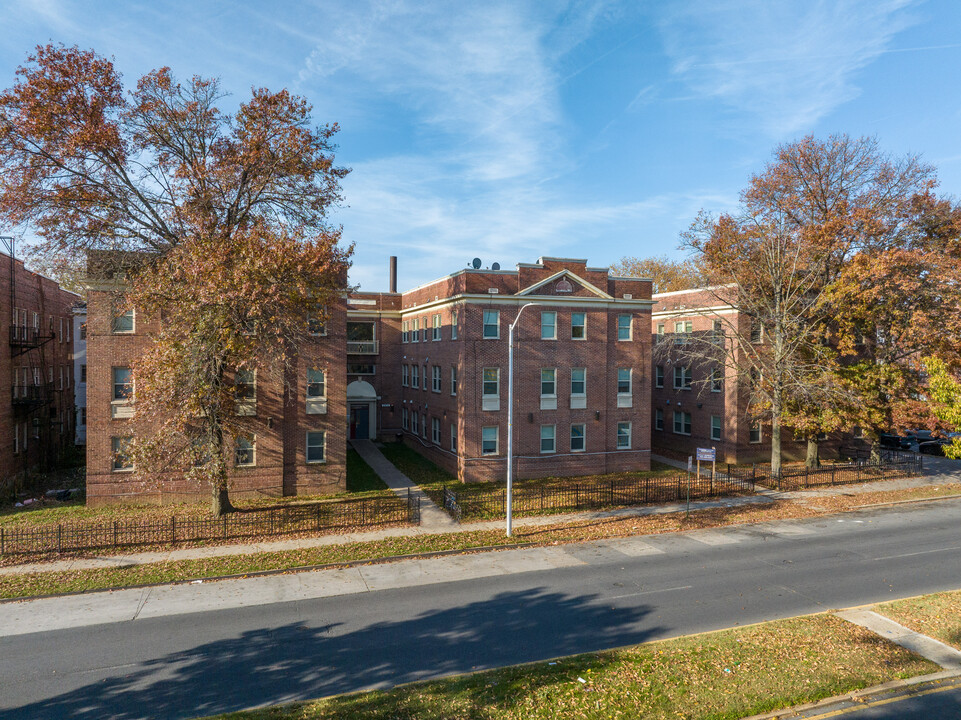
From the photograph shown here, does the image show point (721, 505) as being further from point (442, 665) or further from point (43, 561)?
point (43, 561)

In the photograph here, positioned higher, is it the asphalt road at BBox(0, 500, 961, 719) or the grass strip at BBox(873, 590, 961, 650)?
the grass strip at BBox(873, 590, 961, 650)

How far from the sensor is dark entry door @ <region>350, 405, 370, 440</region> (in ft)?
147

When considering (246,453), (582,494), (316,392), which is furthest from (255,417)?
(582,494)

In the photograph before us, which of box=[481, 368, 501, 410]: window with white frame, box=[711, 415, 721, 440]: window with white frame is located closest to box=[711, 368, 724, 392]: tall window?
box=[711, 415, 721, 440]: window with white frame

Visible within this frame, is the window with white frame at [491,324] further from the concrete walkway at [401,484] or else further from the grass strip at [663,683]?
the grass strip at [663,683]

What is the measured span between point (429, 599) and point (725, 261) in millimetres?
24810

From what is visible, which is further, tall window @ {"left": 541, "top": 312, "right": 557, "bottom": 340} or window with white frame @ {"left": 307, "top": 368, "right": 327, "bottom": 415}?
tall window @ {"left": 541, "top": 312, "right": 557, "bottom": 340}

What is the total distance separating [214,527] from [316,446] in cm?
679

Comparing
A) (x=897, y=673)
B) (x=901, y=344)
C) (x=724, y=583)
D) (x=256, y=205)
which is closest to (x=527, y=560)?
(x=724, y=583)

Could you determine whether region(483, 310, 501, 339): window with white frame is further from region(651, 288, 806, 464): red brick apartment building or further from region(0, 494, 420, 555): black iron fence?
region(651, 288, 806, 464): red brick apartment building

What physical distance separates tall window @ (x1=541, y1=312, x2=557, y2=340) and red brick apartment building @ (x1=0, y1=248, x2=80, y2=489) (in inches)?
1039

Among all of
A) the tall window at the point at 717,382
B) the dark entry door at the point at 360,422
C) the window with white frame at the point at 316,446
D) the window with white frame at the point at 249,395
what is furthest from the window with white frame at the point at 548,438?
the dark entry door at the point at 360,422

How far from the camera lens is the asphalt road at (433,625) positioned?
10.5 metres

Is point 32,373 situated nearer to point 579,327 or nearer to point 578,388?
point 578,388
